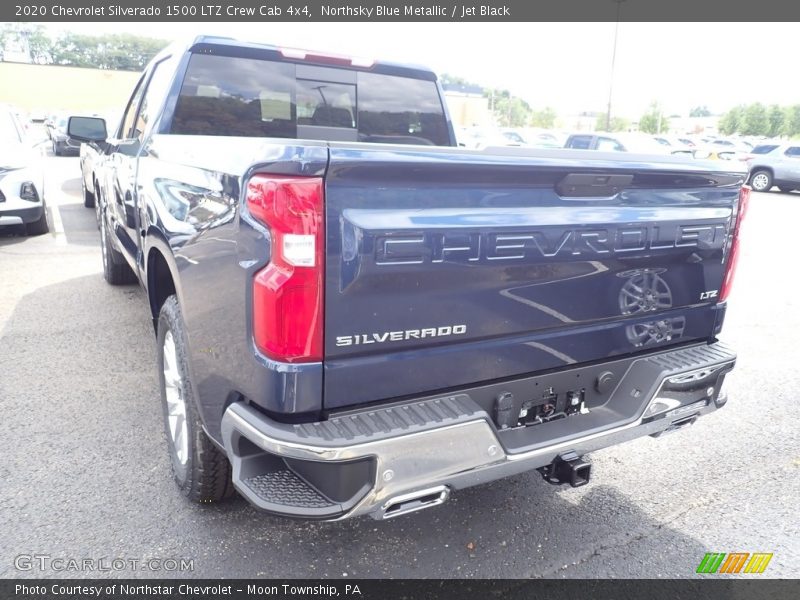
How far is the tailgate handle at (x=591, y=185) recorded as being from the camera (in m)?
2.24

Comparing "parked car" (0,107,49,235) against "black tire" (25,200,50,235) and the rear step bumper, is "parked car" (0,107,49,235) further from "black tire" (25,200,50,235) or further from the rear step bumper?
the rear step bumper

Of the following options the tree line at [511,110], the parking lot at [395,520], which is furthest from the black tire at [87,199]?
the tree line at [511,110]

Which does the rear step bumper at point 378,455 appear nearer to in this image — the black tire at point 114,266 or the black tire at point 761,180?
the black tire at point 114,266

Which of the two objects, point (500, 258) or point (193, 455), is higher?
point (500, 258)

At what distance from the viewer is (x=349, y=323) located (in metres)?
1.97

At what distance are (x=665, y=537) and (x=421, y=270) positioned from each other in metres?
1.78

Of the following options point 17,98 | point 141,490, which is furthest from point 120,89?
point 141,490

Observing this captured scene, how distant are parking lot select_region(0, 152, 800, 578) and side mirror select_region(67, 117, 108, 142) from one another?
1.70m

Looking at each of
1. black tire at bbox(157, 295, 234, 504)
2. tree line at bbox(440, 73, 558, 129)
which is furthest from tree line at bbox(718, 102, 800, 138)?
black tire at bbox(157, 295, 234, 504)

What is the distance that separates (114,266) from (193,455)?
163 inches

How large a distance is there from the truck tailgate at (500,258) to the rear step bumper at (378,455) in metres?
0.13

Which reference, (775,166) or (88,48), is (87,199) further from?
(88,48)

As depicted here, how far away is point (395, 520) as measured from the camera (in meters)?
2.85

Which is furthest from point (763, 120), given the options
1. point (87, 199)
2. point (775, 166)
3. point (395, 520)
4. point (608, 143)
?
point (395, 520)
